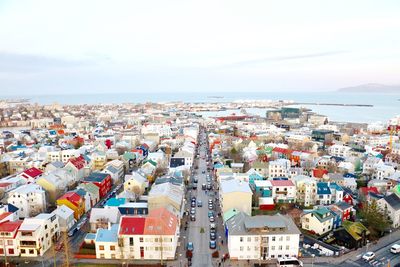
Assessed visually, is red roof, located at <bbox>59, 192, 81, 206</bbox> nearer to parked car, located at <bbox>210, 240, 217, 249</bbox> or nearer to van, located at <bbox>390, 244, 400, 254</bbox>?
parked car, located at <bbox>210, 240, 217, 249</bbox>

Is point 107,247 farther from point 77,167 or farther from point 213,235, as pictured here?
point 77,167

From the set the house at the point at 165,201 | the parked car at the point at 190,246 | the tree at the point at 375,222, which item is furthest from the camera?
the house at the point at 165,201

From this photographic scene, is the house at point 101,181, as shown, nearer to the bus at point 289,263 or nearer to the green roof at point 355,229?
the bus at point 289,263

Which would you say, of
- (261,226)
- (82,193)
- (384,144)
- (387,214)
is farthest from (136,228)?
(384,144)

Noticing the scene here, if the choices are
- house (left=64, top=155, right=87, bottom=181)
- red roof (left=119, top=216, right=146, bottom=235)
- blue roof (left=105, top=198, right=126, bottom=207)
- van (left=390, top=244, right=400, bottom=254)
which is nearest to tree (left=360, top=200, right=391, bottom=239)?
van (left=390, top=244, right=400, bottom=254)

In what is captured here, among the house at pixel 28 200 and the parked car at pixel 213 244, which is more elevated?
the house at pixel 28 200

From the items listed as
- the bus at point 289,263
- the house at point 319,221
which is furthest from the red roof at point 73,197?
the house at point 319,221
